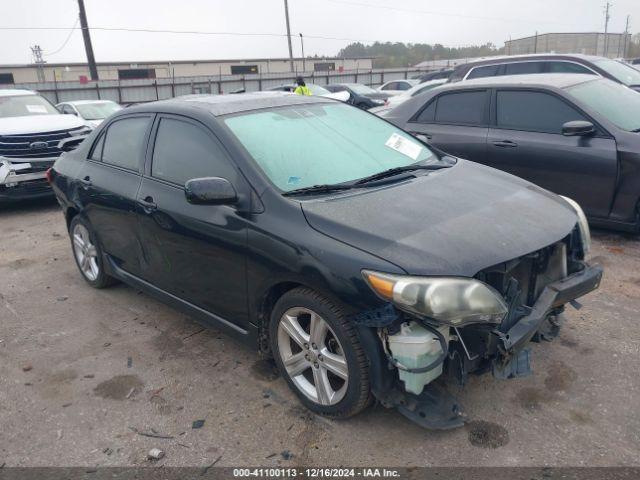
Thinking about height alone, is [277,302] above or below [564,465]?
above

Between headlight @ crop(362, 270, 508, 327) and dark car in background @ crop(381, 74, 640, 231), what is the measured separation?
327 cm

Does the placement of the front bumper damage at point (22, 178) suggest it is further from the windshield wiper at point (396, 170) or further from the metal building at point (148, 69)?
the metal building at point (148, 69)

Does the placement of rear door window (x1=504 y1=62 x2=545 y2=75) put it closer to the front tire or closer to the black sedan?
the black sedan

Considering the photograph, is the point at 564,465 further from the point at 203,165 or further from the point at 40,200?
the point at 40,200

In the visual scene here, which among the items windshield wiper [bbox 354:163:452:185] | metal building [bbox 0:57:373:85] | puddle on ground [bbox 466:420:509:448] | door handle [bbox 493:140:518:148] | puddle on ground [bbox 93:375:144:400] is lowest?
puddle on ground [bbox 466:420:509:448]

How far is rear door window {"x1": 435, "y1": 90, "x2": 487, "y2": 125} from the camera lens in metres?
5.96

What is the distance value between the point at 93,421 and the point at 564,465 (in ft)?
8.07

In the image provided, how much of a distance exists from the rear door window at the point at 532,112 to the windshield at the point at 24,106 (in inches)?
294

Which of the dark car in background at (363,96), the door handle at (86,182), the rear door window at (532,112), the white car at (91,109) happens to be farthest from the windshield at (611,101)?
the dark car in background at (363,96)

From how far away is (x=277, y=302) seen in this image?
2.92 metres

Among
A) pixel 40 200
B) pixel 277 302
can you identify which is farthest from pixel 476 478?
pixel 40 200

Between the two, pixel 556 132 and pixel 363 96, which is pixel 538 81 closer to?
pixel 556 132

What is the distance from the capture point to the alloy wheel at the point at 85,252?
472 centimetres

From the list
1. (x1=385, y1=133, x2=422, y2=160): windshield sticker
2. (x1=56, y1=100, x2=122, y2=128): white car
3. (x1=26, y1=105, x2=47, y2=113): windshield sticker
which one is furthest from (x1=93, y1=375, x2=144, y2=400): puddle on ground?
(x1=56, y1=100, x2=122, y2=128): white car
